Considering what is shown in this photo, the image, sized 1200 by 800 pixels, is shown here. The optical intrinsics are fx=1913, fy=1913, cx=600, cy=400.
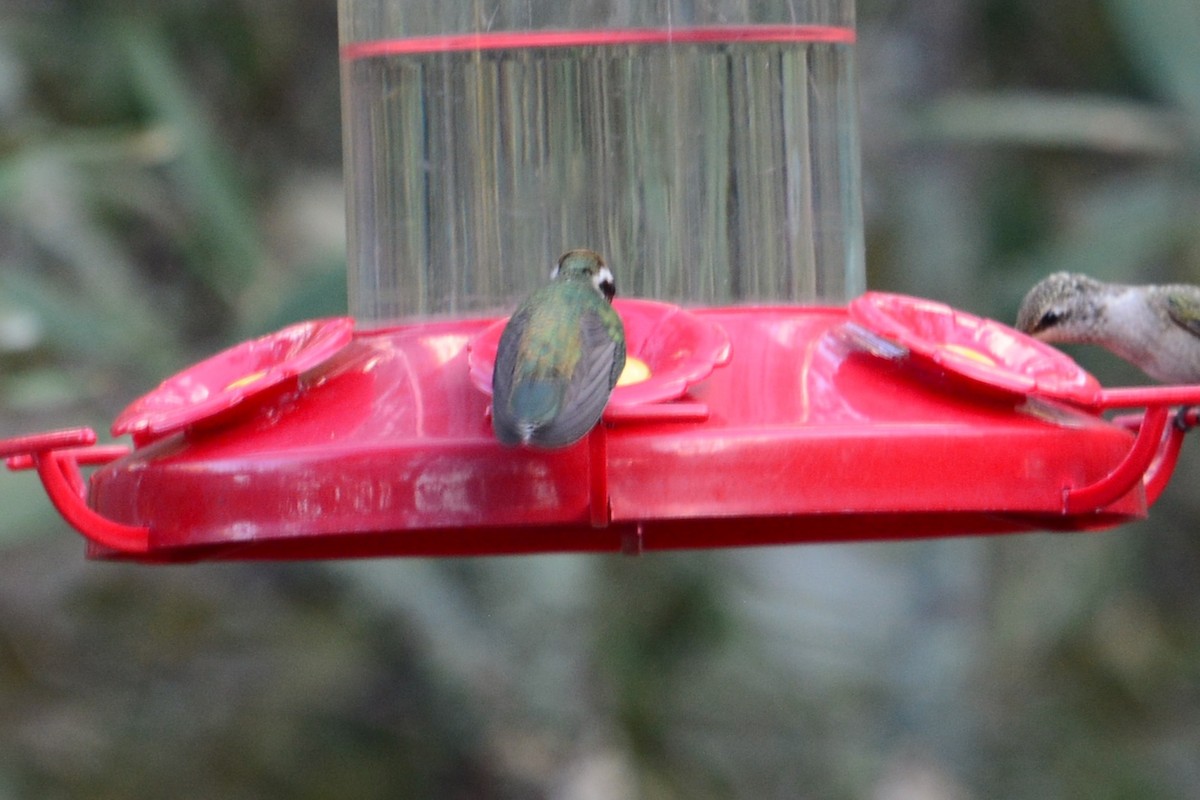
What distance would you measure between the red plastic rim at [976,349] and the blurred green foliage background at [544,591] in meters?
3.42

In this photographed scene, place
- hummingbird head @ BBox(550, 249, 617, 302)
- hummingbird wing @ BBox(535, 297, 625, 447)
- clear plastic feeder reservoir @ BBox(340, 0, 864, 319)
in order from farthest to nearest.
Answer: clear plastic feeder reservoir @ BBox(340, 0, 864, 319) → hummingbird head @ BBox(550, 249, 617, 302) → hummingbird wing @ BBox(535, 297, 625, 447)

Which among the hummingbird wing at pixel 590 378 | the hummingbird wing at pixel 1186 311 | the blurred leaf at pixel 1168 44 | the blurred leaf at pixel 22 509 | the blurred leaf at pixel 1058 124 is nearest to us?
the hummingbird wing at pixel 590 378

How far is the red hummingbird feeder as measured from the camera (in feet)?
8.63

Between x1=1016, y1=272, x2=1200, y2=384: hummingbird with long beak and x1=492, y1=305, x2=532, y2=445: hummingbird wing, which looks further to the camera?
x1=1016, y1=272, x2=1200, y2=384: hummingbird with long beak

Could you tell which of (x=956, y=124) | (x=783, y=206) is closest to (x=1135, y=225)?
(x=956, y=124)

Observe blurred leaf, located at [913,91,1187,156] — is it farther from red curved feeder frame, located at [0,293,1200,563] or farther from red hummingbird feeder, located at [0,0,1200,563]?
red curved feeder frame, located at [0,293,1200,563]

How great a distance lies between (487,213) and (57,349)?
3.26 metres

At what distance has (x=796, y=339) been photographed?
3006 mm

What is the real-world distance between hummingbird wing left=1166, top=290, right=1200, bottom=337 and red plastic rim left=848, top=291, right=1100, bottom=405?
1614mm

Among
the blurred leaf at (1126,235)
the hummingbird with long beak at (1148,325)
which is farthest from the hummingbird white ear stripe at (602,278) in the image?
the blurred leaf at (1126,235)

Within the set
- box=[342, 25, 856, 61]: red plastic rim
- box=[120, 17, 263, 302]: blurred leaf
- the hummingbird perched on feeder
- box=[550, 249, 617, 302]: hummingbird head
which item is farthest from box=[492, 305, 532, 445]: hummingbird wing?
box=[120, 17, 263, 302]: blurred leaf

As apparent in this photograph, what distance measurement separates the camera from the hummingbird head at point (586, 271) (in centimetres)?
294

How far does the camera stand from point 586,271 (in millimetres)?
2973

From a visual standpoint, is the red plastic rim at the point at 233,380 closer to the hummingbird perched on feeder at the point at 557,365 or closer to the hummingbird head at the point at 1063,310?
the hummingbird perched on feeder at the point at 557,365
